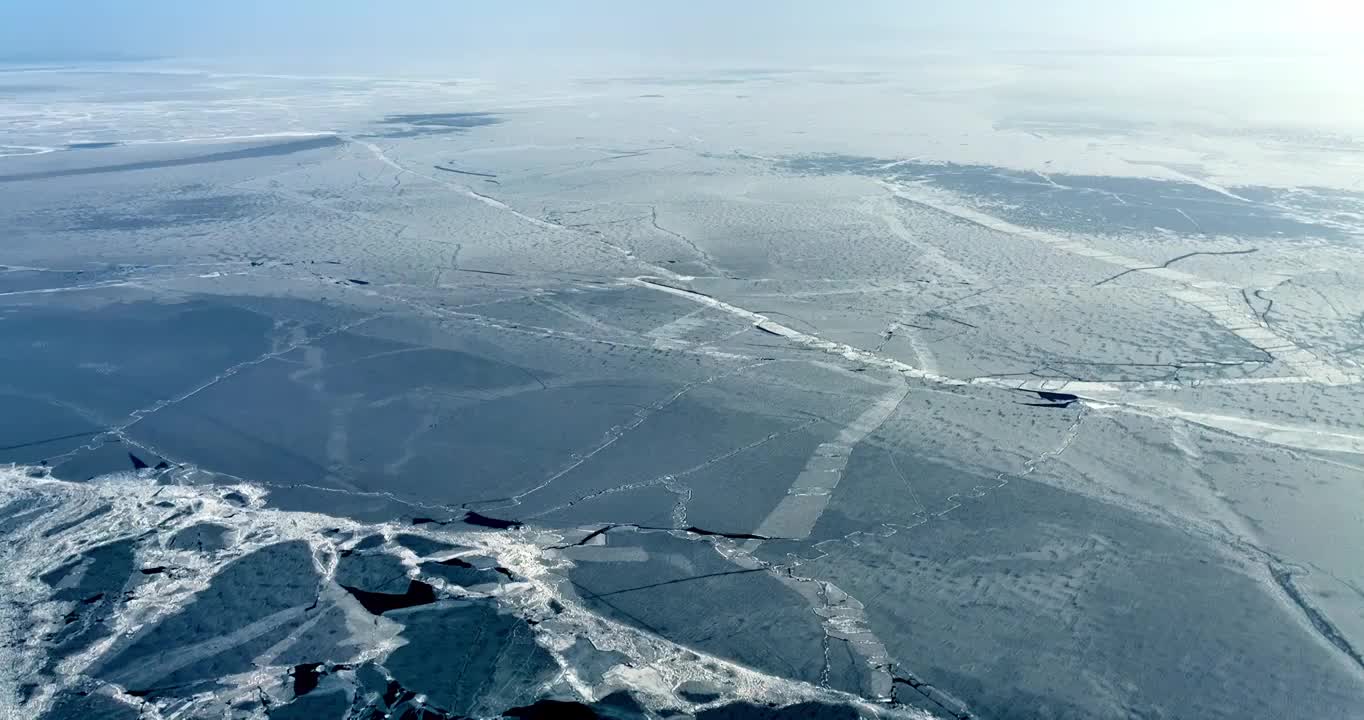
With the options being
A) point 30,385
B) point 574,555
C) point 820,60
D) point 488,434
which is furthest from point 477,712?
point 820,60

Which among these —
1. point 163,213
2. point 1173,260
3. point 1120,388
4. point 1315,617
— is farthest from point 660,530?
point 163,213

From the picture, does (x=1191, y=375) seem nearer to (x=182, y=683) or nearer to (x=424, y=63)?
(x=182, y=683)

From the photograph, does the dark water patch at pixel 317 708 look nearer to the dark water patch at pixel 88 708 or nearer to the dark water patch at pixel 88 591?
the dark water patch at pixel 88 708

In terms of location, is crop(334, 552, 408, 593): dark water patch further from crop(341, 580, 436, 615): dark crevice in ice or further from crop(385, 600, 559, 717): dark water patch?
crop(385, 600, 559, 717): dark water patch

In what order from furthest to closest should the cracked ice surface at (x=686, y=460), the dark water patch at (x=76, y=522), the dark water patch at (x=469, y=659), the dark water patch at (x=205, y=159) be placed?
1. the dark water patch at (x=205, y=159)
2. the dark water patch at (x=76, y=522)
3. the cracked ice surface at (x=686, y=460)
4. the dark water patch at (x=469, y=659)

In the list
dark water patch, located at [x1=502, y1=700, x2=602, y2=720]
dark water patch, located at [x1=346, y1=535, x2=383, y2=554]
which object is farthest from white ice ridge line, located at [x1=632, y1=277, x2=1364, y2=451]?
dark water patch, located at [x1=502, y1=700, x2=602, y2=720]

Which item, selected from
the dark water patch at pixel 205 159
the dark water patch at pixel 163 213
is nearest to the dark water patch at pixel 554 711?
the dark water patch at pixel 163 213
